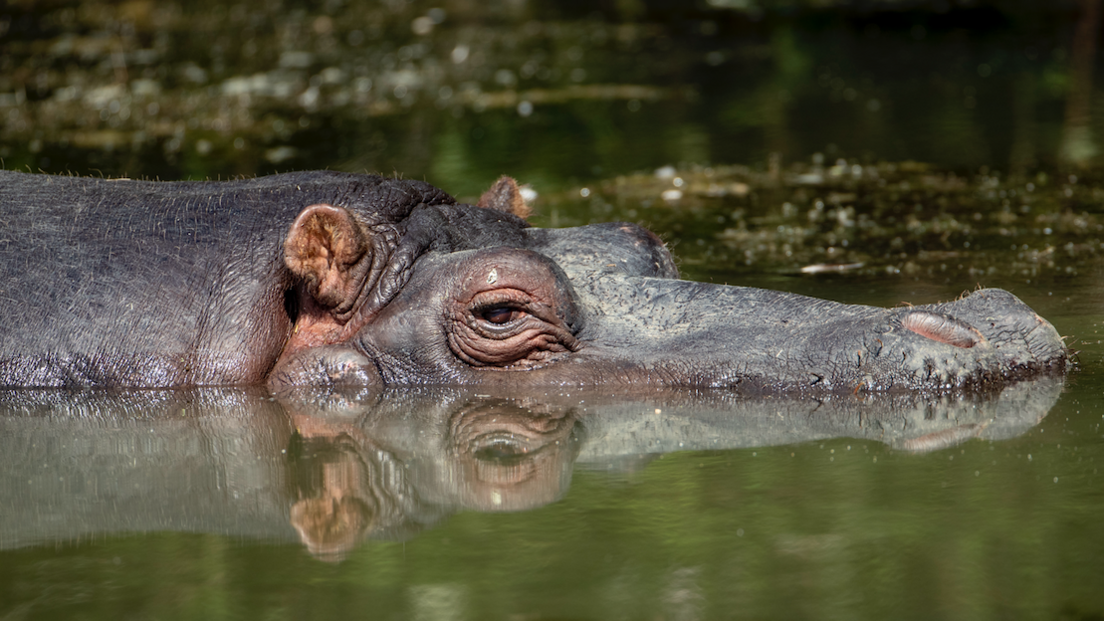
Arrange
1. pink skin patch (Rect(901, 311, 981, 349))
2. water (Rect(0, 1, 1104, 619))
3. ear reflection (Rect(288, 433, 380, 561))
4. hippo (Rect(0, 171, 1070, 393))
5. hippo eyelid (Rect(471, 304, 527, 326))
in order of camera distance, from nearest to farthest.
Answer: water (Rect(0, 1, 1104, 619))
ear reflection (Rect(288, 433, 380, 561))
pink skin patch (Rect(901, 311, 981, 349))
hippo (Rect(0, 171, 1070, 393))
hippo eyelid (Rect(471, 304, 527, 326))

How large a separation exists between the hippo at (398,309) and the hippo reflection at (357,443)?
8 cm

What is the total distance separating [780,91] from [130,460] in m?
9.21

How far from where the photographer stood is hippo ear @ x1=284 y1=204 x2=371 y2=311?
4660 millimetres

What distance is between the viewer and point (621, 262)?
4.89 metres

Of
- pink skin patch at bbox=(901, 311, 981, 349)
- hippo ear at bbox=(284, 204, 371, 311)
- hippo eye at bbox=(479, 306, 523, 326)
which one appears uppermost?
hippo ear at bbox=(284, 204, 371, 311)

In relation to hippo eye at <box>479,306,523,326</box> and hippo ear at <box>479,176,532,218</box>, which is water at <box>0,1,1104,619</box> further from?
hippo ear at <box>479,176,532,218</box>

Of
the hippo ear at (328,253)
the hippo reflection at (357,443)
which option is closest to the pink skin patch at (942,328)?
the hippo reflection at (357,443)

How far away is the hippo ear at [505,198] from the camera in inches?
225

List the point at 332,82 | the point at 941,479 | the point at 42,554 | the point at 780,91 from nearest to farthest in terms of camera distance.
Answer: the point at 42,554 → the point at 941,479 → the point at 780,91 → the point at 332,82

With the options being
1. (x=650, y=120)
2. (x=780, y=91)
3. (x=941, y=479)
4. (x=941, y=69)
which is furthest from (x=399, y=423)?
(x=941, y=69)

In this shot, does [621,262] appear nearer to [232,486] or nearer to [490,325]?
[490,325]

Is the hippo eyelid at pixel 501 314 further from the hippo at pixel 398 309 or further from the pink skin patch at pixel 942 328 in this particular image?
the pink skin patch at pixel 942 328

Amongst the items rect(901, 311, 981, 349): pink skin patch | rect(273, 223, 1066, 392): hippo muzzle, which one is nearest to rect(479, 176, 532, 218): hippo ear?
rect(273, 223, 1066, 392): hippo muzzle

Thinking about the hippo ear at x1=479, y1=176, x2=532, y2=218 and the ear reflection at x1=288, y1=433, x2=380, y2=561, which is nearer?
the ear reflection at x1=288, y1=433, x2=380, y2=561
